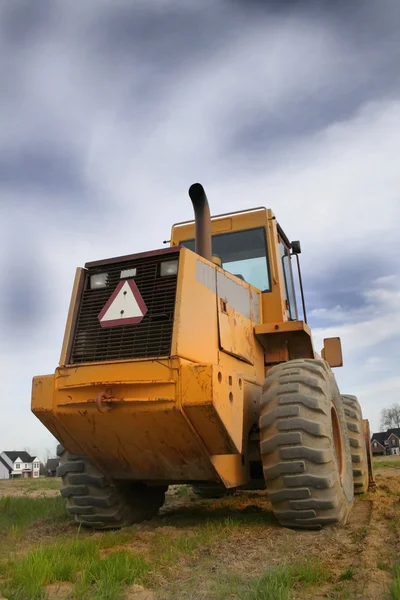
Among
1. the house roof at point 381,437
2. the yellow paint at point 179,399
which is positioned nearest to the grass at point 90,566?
the yellow paint at point 179,399

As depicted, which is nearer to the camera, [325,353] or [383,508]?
[383,508]

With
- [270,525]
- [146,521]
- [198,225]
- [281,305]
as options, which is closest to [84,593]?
[270,525]

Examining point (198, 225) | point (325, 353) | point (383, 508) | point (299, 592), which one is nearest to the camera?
point (299, 592)

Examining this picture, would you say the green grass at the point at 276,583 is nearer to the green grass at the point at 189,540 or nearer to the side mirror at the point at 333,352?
the green grass at the point at 189,540

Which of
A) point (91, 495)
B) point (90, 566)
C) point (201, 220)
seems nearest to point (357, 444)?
point (91, 495)

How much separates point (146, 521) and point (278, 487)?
1879 mm

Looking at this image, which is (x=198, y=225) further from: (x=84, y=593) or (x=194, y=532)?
(x=84, y=593)

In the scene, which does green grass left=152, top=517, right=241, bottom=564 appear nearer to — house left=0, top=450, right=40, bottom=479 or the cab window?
the cab window

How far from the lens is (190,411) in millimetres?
4441

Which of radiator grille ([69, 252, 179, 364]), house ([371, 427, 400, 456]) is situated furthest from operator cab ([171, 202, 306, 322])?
house ([371, 427, 400, 456])

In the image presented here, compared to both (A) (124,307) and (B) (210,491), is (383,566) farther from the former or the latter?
(B) (210,491)

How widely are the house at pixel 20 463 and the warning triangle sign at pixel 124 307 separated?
241 ft

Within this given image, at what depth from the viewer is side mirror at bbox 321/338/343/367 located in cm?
809

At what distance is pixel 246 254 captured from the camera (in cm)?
688
